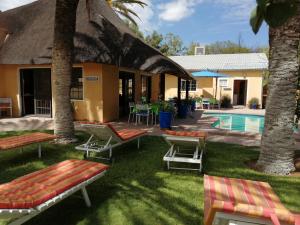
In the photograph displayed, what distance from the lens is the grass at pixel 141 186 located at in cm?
400

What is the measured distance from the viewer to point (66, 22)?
802 centimetres

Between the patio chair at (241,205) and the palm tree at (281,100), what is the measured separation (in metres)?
2.41

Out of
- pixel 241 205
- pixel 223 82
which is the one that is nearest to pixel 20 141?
pixel 241 205

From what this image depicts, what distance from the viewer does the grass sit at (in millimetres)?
3996

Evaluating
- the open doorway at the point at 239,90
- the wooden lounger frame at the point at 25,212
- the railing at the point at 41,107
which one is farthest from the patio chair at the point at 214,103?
the wooden lounger frame at the point at 25,212

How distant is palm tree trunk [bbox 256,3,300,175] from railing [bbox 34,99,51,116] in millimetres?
11819

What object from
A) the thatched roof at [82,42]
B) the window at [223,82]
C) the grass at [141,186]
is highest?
the thatched roof at [82,42]

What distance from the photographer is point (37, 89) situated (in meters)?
14.8

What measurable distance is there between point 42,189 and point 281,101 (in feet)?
16.3

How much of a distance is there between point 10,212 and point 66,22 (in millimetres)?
6431

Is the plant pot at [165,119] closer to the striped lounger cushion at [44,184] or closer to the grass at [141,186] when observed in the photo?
the grass at [141,186]

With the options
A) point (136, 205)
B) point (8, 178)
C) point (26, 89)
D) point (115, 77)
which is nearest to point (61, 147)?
point (8, 178)

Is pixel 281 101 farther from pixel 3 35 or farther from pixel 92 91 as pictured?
pixel 3 35

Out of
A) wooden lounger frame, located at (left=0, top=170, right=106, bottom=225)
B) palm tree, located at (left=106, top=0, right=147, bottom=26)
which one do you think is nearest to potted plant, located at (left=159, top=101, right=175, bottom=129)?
wooden lounger frame, located at (left=0, top=170, right=106, bottom=225)
